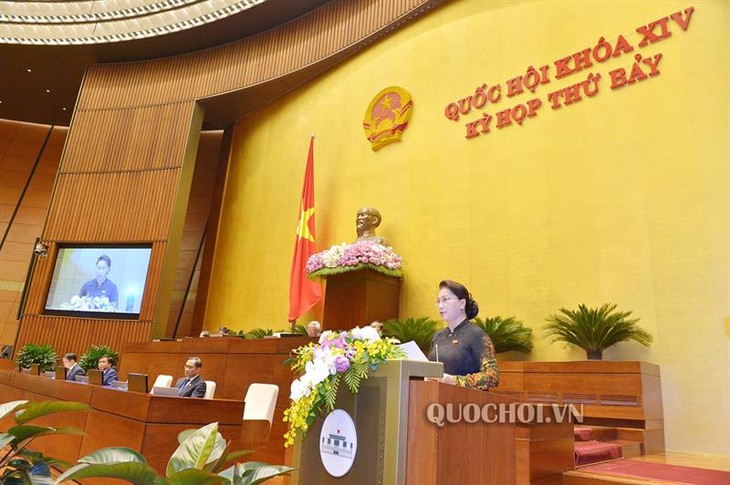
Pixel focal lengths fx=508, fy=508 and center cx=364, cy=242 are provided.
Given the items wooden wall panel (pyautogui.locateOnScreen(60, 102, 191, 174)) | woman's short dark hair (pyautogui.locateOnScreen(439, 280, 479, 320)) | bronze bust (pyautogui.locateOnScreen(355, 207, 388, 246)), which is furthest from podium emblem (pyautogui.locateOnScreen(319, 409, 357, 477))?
wooden wall panel (pyautogui.locateOnScreen(60, 102, 191, 174))

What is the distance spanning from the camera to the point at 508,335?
189 inches

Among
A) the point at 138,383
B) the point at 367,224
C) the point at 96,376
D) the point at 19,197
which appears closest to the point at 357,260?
the point at 367,224

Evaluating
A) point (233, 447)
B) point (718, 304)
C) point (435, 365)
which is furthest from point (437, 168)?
point (435, 365)

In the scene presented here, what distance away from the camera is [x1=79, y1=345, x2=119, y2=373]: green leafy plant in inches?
286

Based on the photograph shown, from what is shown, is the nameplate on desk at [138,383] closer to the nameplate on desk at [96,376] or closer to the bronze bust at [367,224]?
the nameplate on desk at [96,376]

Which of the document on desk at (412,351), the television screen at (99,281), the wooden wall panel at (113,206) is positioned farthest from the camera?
the wooden wall panel at (113,206)

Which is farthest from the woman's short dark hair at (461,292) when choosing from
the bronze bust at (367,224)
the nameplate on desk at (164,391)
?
the bronze bust at (367,224)

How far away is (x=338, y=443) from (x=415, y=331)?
11.9ft

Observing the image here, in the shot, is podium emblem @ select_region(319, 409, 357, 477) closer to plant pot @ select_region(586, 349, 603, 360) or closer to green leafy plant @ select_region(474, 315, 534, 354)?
plant pot @ select_region(586, 349, 603, 360)

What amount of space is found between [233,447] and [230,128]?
28.6 ft

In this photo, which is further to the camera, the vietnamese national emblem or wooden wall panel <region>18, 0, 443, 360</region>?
wooden wall panel <region>18, 0, 443, 360</region>

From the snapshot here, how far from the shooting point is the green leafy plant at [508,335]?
4.80m

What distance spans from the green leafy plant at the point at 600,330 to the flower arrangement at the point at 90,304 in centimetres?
741

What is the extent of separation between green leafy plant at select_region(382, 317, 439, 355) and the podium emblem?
Answer: 3442 mm
